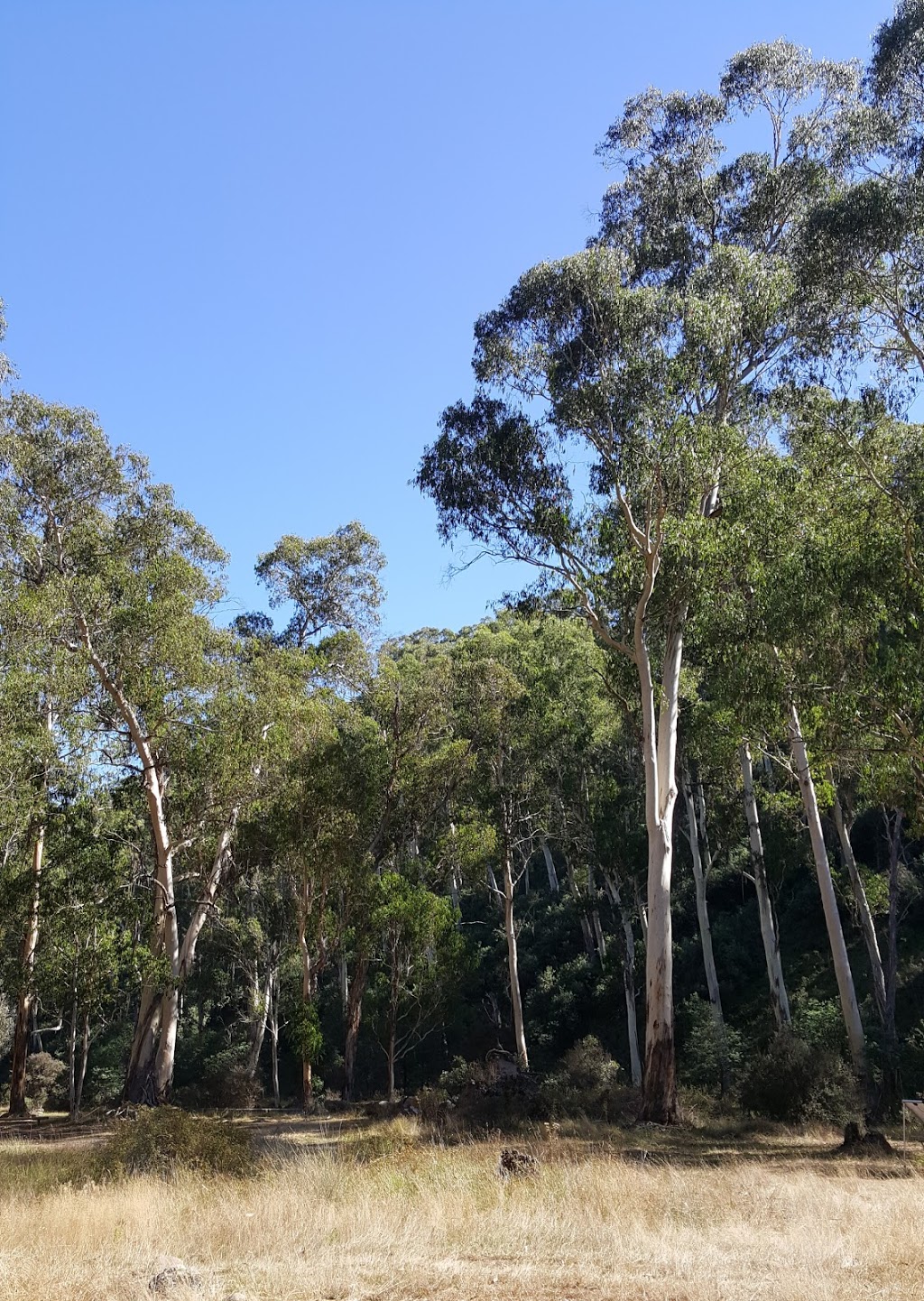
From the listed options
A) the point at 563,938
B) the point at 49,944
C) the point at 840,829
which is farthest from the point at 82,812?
the point at 563,938

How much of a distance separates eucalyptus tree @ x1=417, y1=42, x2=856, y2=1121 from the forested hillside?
0.07 metres

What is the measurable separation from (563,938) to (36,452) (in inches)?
958

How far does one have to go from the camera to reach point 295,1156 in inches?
425

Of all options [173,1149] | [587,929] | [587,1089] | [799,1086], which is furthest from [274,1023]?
[173,1149]

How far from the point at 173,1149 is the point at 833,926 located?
37.6 ft

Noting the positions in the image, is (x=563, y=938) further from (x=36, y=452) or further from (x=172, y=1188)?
(x=172, y=1188)

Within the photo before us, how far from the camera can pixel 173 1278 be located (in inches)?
226

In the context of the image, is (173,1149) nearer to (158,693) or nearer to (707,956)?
(158,693)

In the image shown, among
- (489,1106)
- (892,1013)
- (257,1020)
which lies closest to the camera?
(489,1106)

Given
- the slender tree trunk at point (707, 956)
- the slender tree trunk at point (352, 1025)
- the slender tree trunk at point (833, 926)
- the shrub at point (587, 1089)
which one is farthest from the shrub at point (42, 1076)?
the slender tree trunk at point (833, 926)

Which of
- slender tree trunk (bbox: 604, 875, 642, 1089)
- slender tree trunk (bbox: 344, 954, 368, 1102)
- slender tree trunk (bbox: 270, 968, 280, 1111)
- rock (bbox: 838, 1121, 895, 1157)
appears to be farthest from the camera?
slender tree trunk (bbox: 270, 968, 280, 1111)

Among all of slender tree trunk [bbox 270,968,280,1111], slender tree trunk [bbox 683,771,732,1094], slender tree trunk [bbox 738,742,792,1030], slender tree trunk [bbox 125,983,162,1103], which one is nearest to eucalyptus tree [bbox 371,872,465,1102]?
slender tree trunk [bbox 270,968,280,1111]

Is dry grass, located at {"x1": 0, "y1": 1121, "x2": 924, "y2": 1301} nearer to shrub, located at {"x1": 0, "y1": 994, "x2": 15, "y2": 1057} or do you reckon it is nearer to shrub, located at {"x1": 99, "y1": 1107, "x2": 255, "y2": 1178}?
shrub, located at {"x1": 99, "y1": 1107, "x2": 255, "y2": 1178}

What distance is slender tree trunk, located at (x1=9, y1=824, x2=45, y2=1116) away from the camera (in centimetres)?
1798
